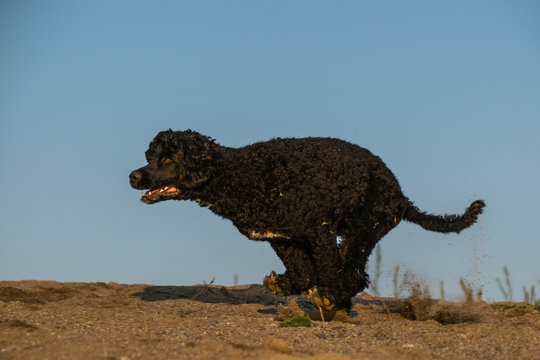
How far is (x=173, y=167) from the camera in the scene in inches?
338

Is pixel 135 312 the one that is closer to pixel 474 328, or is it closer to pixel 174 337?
pixel 174 337

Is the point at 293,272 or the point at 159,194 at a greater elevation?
the point at 159,194

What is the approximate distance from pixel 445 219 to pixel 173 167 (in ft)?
13.0

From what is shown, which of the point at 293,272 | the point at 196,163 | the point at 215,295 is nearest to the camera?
the point at 196,163

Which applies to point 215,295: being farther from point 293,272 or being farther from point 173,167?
point 173,167

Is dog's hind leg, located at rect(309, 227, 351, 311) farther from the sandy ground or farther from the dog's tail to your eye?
the dog's tail

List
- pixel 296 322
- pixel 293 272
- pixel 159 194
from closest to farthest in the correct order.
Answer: pixel 296 322 → pixel 159 194 → pixel 293 272

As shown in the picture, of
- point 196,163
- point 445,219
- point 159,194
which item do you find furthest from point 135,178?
point 445,219

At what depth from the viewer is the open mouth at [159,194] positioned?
28.4 ft

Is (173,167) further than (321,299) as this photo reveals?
Yes

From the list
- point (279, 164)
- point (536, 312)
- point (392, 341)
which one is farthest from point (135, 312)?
point (536, 312)

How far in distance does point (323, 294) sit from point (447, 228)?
2.44 m

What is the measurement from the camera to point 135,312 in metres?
8.62

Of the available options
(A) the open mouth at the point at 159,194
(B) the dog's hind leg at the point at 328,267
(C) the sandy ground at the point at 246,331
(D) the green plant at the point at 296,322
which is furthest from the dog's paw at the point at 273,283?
(A) the open mouth at the point at 159,194
